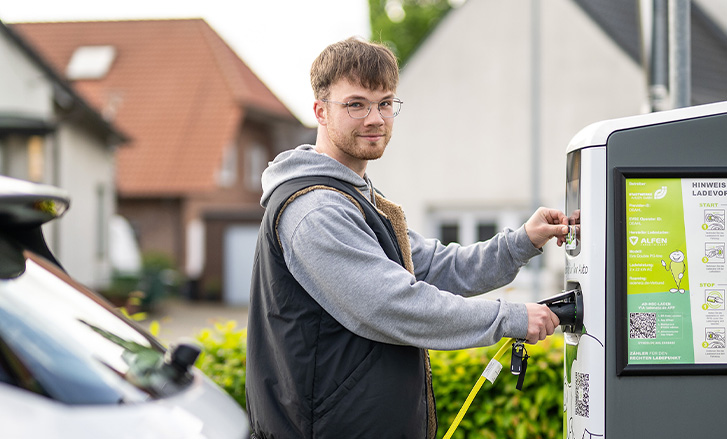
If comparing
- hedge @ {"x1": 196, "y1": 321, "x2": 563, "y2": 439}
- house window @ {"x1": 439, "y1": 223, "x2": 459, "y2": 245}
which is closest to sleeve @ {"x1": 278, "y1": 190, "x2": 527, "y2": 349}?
hedge @ {"x1": 196, "y1": 321, "x2": 563, "y2": 439}

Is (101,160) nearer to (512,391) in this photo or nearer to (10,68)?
(10,68)

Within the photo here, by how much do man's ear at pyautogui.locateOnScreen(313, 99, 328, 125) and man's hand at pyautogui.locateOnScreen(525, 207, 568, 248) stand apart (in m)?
0.79

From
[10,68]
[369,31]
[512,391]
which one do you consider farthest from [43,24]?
[512,391]

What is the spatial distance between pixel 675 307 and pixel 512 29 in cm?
1180

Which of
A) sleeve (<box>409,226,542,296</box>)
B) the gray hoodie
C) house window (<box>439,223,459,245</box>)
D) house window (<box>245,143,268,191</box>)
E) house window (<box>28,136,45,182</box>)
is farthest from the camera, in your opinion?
house window (<box>245,143,268,191</box>)

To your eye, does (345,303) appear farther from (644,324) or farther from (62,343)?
(644,324)

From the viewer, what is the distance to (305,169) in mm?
2465

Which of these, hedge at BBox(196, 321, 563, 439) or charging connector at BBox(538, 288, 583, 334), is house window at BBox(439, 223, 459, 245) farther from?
charging connector at BBox(538, 288, 583, 334)

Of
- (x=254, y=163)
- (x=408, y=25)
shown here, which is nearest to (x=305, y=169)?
(x=254, y=163)

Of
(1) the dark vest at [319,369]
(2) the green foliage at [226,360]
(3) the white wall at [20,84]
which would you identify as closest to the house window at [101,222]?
(3) the white wall at [20,84]

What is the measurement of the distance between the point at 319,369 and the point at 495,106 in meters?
12.0

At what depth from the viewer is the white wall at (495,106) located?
43.7ft

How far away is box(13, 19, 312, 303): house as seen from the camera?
23.2 m

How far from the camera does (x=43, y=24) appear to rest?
27781 millimetres
